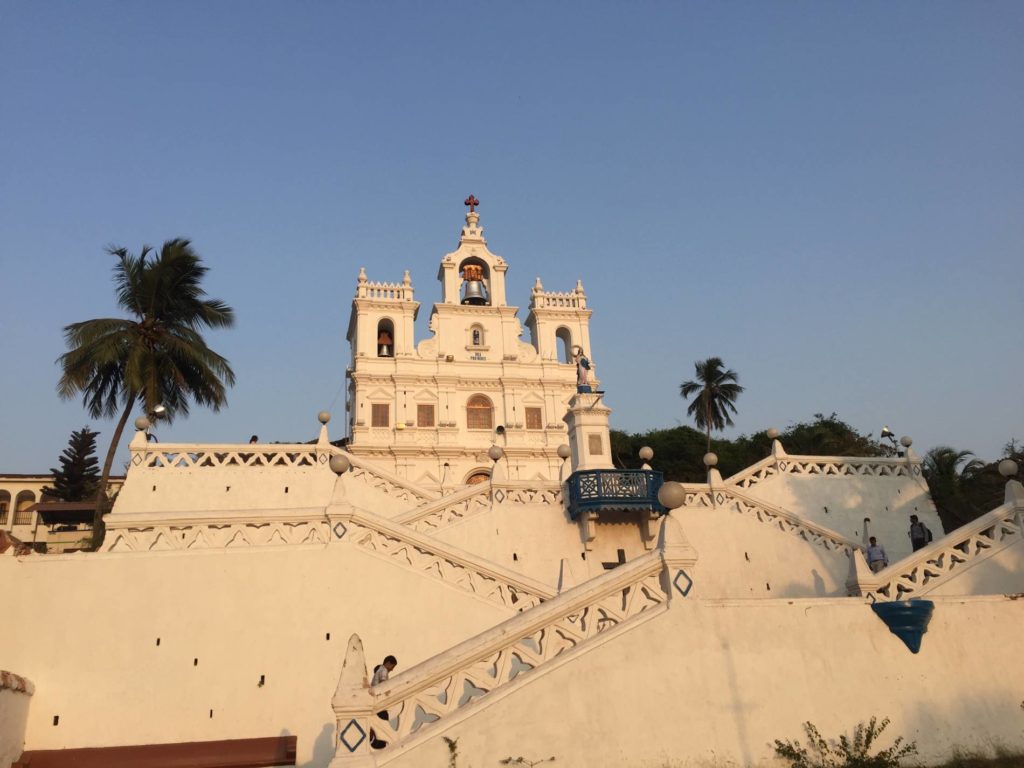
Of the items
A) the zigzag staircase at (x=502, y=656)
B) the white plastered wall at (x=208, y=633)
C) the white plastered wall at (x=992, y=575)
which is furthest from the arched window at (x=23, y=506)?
the white plastered wall at (x=992, y=575)

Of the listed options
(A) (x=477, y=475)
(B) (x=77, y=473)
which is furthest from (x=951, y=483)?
(B) (x=77, y=473)

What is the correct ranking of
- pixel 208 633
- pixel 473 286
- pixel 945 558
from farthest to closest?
pixel 473 286 → pixel 208 633 → pixel 945 558

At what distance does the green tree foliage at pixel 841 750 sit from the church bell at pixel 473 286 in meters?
36.9

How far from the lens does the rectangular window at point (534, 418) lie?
41.3 metres

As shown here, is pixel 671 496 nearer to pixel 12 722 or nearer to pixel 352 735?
pixel 352 735

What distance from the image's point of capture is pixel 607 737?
8.88m

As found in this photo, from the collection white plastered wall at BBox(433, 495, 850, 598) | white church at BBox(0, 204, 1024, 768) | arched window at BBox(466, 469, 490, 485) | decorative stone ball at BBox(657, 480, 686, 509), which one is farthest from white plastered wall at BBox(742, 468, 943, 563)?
arched window at BBox(466, 469, 490, 485)

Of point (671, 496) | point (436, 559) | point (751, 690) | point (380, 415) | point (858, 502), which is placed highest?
point (380, 415)

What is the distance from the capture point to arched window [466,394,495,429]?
41.1 metres

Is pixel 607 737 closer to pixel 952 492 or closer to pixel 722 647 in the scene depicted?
pixel 722 647

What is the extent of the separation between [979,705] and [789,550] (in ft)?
37.0

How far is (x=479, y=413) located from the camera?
41.4 metres

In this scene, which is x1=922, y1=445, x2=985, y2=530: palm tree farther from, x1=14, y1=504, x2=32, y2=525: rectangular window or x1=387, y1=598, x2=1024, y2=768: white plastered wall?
x1=14, y1=504, x2=32, y2=525: rectangular window

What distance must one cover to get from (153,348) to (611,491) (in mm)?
19018
